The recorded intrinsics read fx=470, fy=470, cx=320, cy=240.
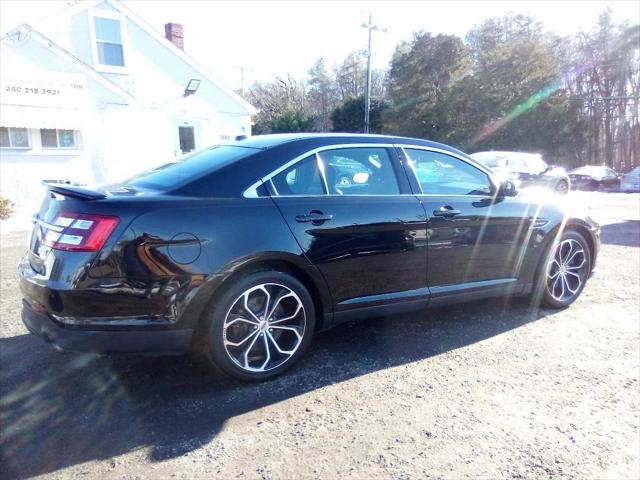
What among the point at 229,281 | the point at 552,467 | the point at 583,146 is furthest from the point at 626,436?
the point at 583,146

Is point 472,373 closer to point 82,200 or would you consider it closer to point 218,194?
point 218,194

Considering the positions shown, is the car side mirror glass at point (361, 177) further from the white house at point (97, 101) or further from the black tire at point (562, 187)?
the black tire at point (562, 187)

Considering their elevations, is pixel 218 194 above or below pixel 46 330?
above

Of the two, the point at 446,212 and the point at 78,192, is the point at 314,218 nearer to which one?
the point at 446,212

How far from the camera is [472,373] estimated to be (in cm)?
327

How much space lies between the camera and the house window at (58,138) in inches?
499

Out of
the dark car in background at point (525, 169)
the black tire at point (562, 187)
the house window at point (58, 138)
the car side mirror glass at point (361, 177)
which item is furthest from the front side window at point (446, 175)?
the black tire at point (562, 187)

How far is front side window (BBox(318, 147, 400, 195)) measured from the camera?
11.3 ft

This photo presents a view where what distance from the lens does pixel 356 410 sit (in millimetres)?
2809

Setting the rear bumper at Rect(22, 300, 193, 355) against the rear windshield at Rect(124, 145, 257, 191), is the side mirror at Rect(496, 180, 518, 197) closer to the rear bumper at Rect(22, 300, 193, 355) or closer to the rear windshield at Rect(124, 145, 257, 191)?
the rear windshield at Rect(124, 145, 257, 191)

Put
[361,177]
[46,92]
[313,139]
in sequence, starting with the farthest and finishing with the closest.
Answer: [46,92] < [361,177] < [313,139]

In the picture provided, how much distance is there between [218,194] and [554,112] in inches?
1312

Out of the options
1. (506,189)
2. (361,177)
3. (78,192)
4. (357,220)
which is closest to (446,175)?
(506,189)

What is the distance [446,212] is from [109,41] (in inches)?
Result: 585
